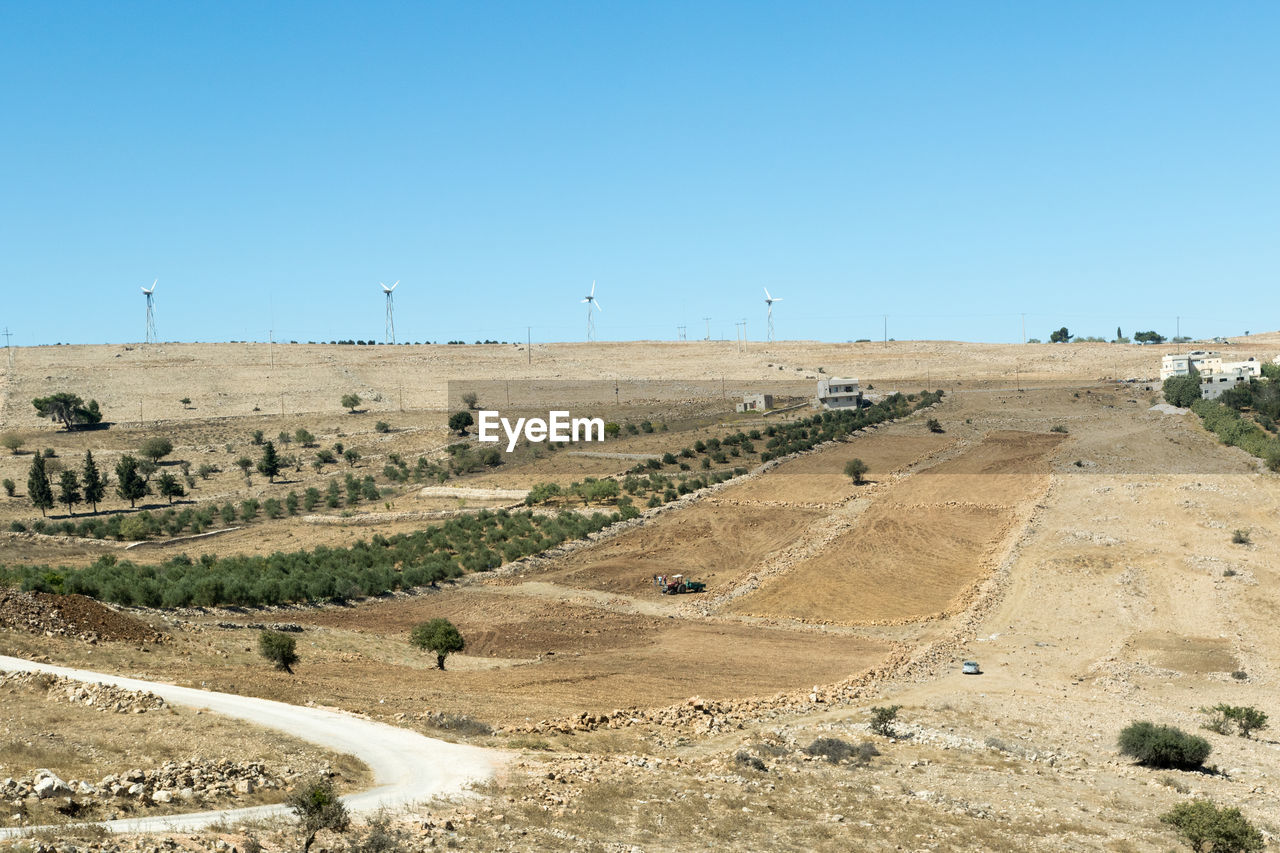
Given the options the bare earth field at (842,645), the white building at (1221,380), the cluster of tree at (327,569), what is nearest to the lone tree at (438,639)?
the bare earth field at (842,645)

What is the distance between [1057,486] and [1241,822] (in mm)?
48980

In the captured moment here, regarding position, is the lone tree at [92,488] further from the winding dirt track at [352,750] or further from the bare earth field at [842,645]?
the winding dirt track at [352,750]

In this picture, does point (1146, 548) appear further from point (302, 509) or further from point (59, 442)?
point (59, 442)

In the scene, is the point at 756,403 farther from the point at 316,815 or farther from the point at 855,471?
the point at 316,815

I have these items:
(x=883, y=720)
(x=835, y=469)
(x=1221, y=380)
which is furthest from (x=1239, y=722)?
(x=1221, y=380)

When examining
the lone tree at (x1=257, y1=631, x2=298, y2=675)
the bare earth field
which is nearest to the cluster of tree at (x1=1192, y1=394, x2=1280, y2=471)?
the bare earth field

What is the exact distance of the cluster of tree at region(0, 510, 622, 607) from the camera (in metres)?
41.0

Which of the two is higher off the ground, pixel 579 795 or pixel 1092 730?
pixel 579 795

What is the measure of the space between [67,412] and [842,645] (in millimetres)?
96779

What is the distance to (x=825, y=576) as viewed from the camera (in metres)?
51.5

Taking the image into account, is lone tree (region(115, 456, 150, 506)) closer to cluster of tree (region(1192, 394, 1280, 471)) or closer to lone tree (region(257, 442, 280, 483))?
lone tree (region(257, 442, 280, 483))

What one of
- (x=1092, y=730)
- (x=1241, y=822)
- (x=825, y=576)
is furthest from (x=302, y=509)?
(x=1241, y=822)

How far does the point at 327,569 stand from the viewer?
50.1 metres

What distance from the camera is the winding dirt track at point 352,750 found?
672 inches
